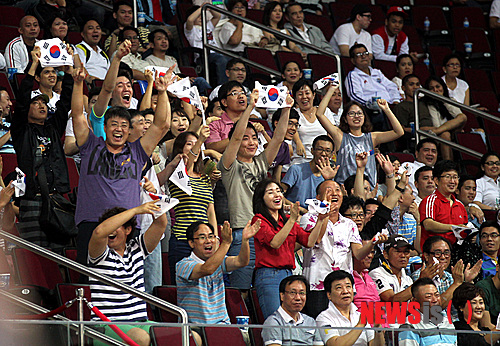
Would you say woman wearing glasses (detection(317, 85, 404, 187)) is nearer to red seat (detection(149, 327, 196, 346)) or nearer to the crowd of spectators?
the crowd of spectators

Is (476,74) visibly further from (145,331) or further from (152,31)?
(145,331)

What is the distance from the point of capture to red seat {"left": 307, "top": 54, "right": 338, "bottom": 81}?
9.58m

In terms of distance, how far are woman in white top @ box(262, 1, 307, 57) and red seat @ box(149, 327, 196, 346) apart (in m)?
5.75

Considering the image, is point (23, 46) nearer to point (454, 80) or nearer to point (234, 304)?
point (234, 304)

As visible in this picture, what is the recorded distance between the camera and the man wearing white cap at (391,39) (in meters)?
10.8

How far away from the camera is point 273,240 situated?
5.78 metres

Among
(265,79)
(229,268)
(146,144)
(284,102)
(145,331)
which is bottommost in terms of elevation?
(145,331)

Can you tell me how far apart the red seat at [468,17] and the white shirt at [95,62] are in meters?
5.32

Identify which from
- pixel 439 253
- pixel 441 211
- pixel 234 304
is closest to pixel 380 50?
pixel 441 211

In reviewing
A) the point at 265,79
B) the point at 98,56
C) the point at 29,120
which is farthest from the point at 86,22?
the point at 29,120

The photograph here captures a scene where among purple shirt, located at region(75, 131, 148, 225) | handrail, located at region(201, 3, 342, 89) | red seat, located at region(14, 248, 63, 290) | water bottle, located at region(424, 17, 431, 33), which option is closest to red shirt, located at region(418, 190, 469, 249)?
handrail, located at region(201, 3, 342, 89)

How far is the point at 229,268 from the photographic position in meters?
5.78

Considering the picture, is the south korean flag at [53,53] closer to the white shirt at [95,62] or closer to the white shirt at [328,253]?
the white shirt at [95,62]

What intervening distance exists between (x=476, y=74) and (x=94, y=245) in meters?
7.02
